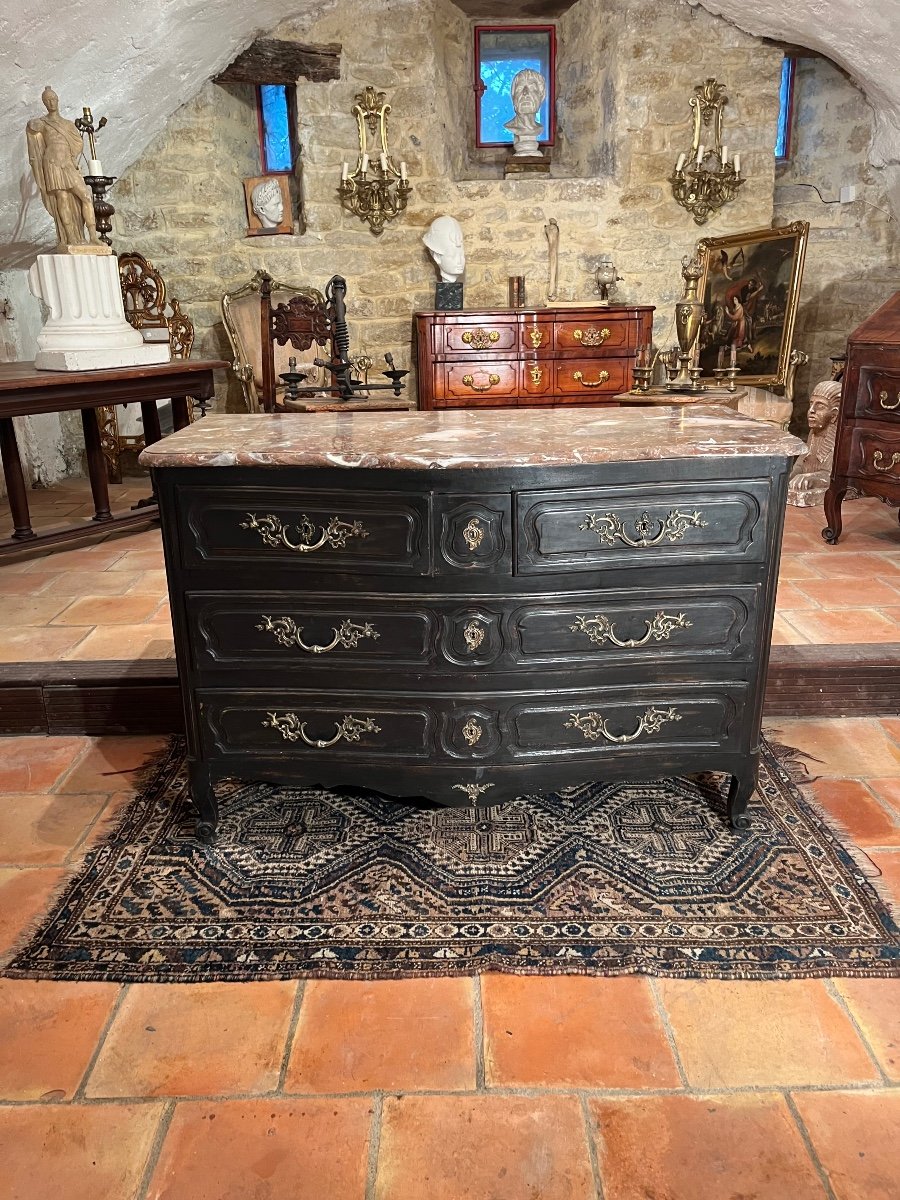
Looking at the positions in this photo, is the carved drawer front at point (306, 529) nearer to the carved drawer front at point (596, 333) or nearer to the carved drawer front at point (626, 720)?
the carved drawer front at point (626, 720)

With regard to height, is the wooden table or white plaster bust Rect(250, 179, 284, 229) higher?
white plaster bust Rect(250, 179, 284, 229)

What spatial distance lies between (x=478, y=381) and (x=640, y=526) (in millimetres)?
4398

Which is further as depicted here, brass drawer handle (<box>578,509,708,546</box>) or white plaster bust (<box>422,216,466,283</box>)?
white plaster bust (<box>422,216,466,283</box>)

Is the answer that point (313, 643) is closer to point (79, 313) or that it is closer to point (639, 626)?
point (639, 626)

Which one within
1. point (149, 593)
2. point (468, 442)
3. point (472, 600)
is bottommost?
point (149, 593)

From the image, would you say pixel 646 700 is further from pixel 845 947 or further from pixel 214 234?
pixel 214 234

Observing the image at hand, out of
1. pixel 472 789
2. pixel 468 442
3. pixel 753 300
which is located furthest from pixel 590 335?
pixel 472 789

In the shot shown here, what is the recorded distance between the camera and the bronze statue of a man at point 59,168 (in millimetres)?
4453

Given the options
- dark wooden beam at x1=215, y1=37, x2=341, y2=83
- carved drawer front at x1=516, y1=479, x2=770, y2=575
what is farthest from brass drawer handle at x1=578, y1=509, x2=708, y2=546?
dark wooden beam at x1=215, y1=37, x2=341, y2=83

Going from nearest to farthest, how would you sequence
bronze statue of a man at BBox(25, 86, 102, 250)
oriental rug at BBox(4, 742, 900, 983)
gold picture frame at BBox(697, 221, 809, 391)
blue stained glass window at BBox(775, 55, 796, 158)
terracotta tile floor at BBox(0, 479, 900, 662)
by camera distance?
oriental rug at BBox(4, 742, 900, 983), terracotta tile floor at BBox(0, 479, 900, 662), bronze statue of a man at BBox(25, 86, 102, 250), gold picture frame at BBox(697, 221, 809, 391), blue stained glass window at BBox(775, 55, 796, 158)

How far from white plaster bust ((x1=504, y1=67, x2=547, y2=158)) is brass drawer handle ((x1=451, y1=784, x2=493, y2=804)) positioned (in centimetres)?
589

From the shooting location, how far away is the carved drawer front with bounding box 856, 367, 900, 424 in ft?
13.4

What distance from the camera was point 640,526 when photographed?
6.68ft

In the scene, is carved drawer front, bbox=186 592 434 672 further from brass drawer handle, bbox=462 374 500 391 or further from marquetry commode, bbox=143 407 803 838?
brass drawer handle, bbox=462 374 500 391
